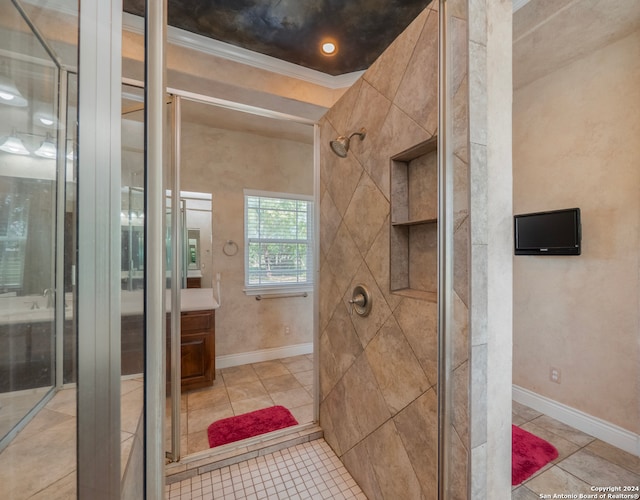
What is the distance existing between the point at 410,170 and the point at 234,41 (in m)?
1.53

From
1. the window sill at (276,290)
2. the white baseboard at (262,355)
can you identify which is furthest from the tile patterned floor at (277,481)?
the window sill at (276,290)

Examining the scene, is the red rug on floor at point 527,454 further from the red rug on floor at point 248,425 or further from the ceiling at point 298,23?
the ceiling at point 298,23

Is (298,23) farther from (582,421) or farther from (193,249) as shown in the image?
(582,421)

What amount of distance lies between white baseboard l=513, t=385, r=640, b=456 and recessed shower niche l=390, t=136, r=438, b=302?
1.86 m

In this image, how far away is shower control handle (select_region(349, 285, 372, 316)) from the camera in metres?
1.44

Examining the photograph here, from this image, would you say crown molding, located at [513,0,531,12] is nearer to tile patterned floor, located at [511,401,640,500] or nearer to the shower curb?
tile patterned floor, located at [511,401,640,500]

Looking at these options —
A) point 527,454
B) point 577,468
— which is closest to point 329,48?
point 527,454

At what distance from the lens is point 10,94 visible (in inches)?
24.5

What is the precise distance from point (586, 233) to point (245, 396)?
119 inches

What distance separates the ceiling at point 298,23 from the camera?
5.10 feet

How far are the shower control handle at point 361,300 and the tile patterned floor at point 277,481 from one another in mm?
1000

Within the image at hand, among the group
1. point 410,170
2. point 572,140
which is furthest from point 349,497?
point 572,140

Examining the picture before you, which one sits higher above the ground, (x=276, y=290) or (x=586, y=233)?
(x=586, y=233)

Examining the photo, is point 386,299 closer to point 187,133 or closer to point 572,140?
point 572,140
